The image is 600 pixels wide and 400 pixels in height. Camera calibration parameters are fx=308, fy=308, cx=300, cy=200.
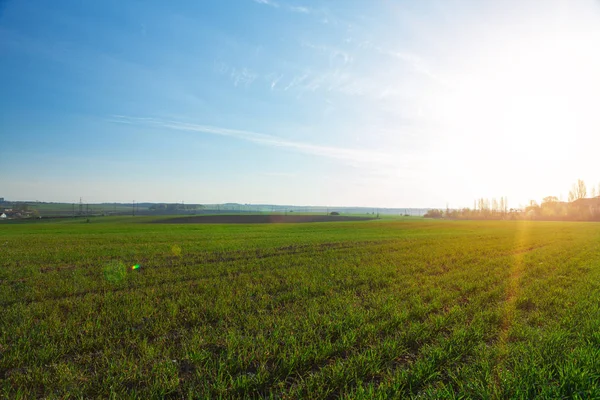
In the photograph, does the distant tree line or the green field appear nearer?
the green field

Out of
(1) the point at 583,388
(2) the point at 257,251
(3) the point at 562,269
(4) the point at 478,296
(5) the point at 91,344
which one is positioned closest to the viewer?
(1) the point at 583,388

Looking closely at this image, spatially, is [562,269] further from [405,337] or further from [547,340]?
[405,337]

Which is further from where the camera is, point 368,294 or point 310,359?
point 368,294

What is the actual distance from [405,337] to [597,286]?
33.0 feet

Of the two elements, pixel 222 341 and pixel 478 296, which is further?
pixel 478 296

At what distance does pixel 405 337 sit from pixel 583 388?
276cm

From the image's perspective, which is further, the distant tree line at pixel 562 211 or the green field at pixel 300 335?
the distant tree line at pixel 562 211

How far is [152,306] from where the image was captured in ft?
28.7

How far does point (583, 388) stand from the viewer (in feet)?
15.2

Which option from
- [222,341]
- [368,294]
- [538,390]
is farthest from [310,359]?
[368,294]

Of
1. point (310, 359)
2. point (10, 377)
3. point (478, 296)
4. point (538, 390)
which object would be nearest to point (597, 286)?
point (478, 296)

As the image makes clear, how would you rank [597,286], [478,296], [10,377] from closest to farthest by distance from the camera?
[10,377], [478,296], [597,286]

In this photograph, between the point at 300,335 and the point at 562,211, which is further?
the point at 562,211

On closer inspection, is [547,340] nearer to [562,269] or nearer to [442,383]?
[442,383]
